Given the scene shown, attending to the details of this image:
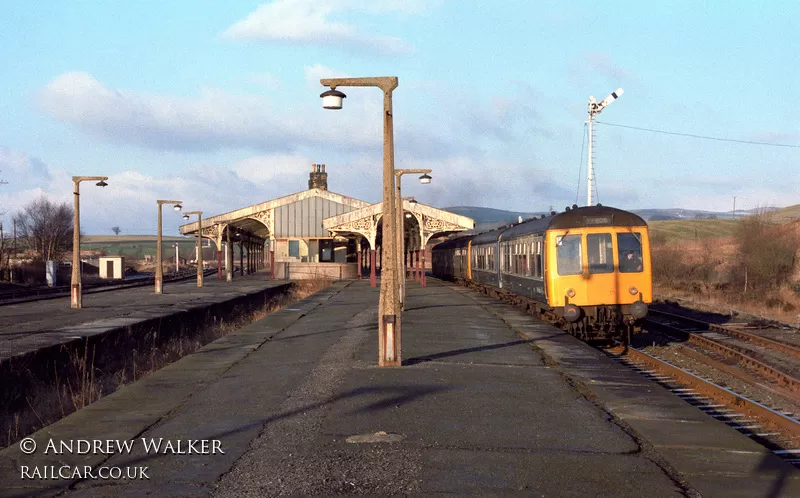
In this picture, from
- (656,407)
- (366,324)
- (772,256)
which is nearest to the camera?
(656,407)

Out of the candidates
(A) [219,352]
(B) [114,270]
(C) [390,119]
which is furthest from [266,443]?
(B) [114,270]

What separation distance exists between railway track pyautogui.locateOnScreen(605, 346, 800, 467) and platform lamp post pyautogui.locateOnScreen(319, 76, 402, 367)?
4.47m

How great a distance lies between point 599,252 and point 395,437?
426 inches

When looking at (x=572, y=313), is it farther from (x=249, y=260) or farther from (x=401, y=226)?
(x=249, y=260)

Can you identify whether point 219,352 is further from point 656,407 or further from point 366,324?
point 656,407

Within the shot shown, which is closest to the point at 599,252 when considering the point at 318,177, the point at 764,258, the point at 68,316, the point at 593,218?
the point at 593,218

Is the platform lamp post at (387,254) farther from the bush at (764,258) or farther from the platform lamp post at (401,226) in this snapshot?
the bush at (764,258)

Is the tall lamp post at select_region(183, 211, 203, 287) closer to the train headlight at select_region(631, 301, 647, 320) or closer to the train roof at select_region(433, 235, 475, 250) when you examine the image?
the train roof at select_region(433, 235, 475, 250)

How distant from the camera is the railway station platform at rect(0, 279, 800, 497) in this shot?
651 centimetres

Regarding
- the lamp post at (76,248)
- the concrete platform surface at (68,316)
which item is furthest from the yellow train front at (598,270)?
the lamp post at (76,248)

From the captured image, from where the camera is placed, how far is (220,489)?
6.30 metres

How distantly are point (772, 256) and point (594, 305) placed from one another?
24512mm

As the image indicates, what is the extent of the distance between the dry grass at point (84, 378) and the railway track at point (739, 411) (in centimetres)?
896

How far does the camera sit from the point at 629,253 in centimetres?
1766
